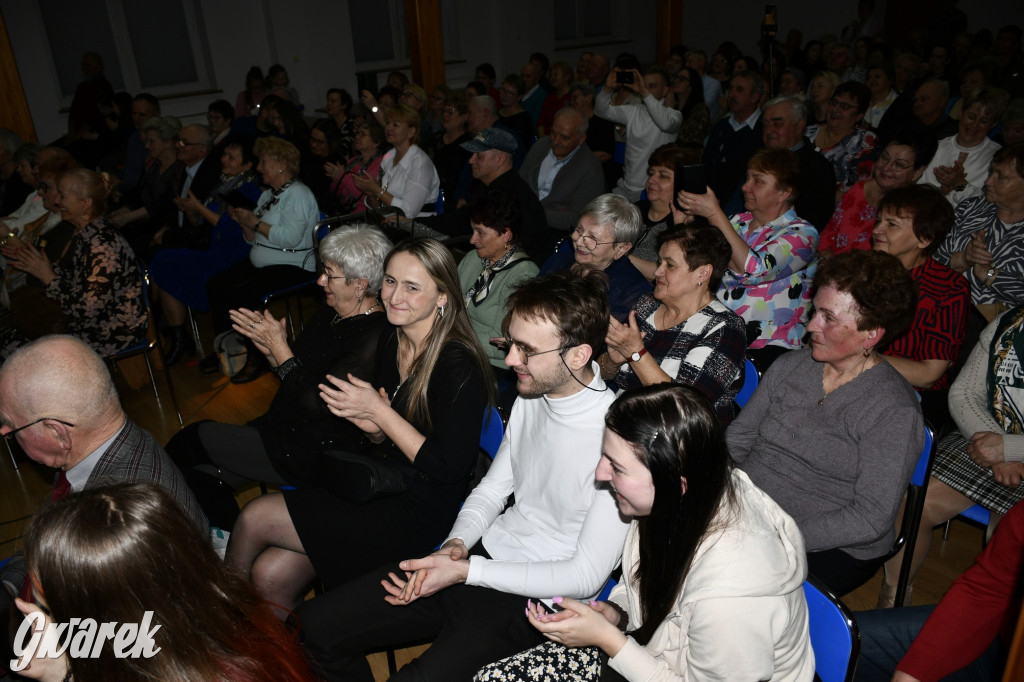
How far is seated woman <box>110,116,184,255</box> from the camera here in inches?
189

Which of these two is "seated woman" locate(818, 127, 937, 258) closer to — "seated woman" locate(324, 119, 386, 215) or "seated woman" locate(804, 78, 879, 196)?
"seated woman" locate(804, 78, 879, 196)

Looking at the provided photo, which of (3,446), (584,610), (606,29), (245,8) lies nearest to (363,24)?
(245,8)

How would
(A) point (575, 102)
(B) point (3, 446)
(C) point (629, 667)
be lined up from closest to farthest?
(C) point (629, 667), (B) point (3, 446), (A) point (575, 102)

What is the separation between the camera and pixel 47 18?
830 cm

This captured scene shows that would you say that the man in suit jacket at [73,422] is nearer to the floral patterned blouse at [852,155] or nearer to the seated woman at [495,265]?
the seated woman at [495,265]

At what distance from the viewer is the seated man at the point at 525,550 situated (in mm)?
1605

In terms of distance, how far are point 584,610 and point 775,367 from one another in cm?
107

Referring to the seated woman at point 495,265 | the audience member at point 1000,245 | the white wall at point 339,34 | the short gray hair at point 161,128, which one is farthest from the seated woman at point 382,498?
the white wall at point 339,34

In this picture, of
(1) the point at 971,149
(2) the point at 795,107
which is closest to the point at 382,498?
(2) the point at 795,107

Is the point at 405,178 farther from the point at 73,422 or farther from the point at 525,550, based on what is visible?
the point at 525,550

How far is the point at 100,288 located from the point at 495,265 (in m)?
1.95

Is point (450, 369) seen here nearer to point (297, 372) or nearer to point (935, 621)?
point (297, 372)

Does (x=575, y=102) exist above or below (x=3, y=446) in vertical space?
above

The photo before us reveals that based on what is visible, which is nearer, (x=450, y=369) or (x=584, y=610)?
(x=584, y=610)
